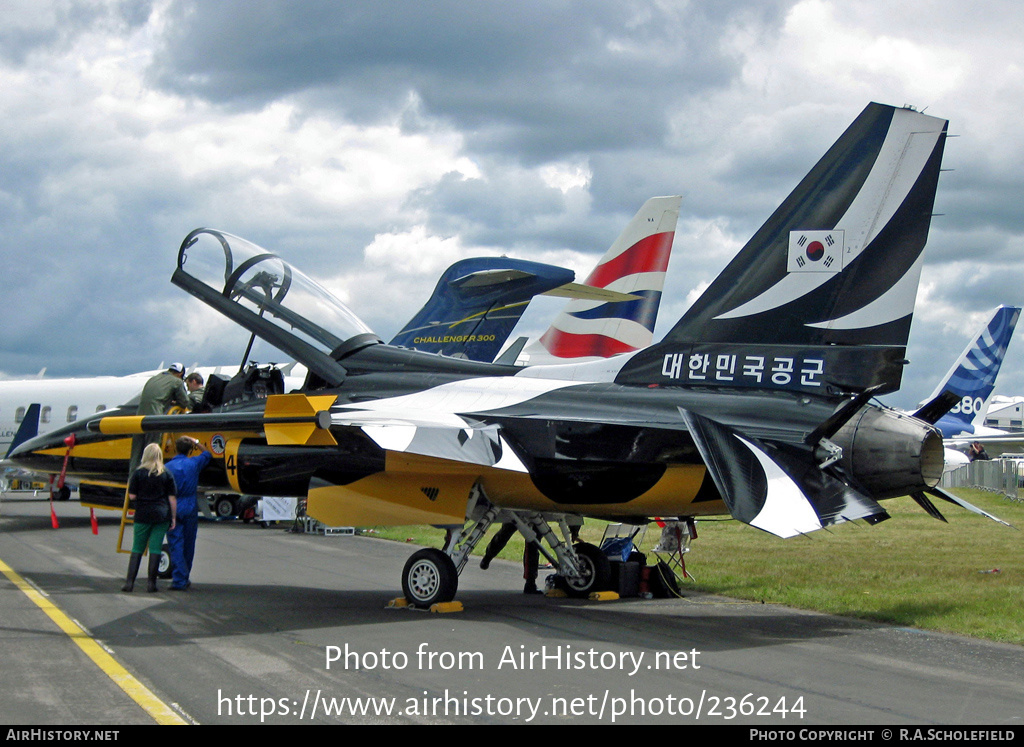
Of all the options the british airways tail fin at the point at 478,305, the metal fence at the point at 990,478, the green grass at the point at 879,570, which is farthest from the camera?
the metal fence at the point at 990,478

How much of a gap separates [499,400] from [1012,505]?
88.4 feet

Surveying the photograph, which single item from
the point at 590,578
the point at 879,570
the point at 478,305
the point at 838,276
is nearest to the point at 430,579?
the point at 590,578

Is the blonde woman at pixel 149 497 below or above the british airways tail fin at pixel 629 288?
below

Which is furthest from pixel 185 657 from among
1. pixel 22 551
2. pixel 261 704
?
pixel 22 551

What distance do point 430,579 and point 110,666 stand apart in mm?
3599

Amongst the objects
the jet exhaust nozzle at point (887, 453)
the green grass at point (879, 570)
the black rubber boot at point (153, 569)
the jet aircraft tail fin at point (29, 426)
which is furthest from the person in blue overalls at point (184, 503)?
the jet aircraft tail fin at point (29, 426)

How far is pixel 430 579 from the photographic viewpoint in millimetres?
9664

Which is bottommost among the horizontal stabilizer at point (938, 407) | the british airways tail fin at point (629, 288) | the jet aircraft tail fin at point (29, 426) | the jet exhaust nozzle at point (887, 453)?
the jet aircraft tail fin at point (29, 426)

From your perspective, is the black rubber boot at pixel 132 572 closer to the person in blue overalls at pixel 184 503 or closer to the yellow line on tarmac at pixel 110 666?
the person in blue overalls at pixel 184 503

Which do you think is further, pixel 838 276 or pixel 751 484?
pixel 838 276

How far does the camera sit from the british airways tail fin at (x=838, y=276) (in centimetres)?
874

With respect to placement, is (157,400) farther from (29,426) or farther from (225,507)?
(225,507)

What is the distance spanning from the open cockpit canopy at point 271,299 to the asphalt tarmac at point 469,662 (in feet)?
9.42

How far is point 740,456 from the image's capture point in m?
7.87
